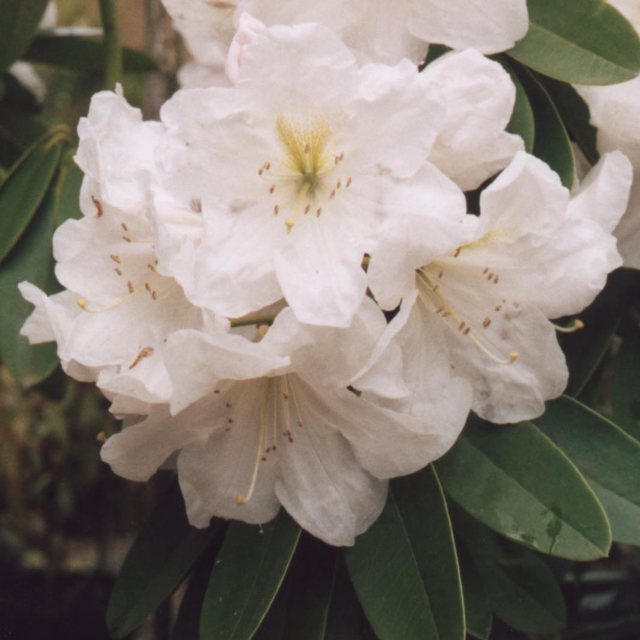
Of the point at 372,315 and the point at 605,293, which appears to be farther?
the point at 605,293

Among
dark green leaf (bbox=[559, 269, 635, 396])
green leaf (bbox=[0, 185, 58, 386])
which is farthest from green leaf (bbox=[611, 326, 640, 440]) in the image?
green leaf (bbox=[0, 185, 58, 386])

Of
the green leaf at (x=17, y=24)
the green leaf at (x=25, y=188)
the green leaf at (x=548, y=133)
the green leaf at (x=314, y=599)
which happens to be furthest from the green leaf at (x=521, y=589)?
the green leaf at (x=17, y=24)

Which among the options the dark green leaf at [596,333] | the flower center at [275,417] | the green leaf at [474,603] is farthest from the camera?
the dark green leaf at [596,333]

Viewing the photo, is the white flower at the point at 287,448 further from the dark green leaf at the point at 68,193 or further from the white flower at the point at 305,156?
the dark green leaf at the point at 68,193

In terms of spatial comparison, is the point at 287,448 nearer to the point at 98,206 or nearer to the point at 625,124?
the point at 98,206

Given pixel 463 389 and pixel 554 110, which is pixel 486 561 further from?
pixel 554 110

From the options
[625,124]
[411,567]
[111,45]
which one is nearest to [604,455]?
[411,567]

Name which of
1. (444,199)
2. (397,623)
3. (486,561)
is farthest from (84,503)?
(444,199)
